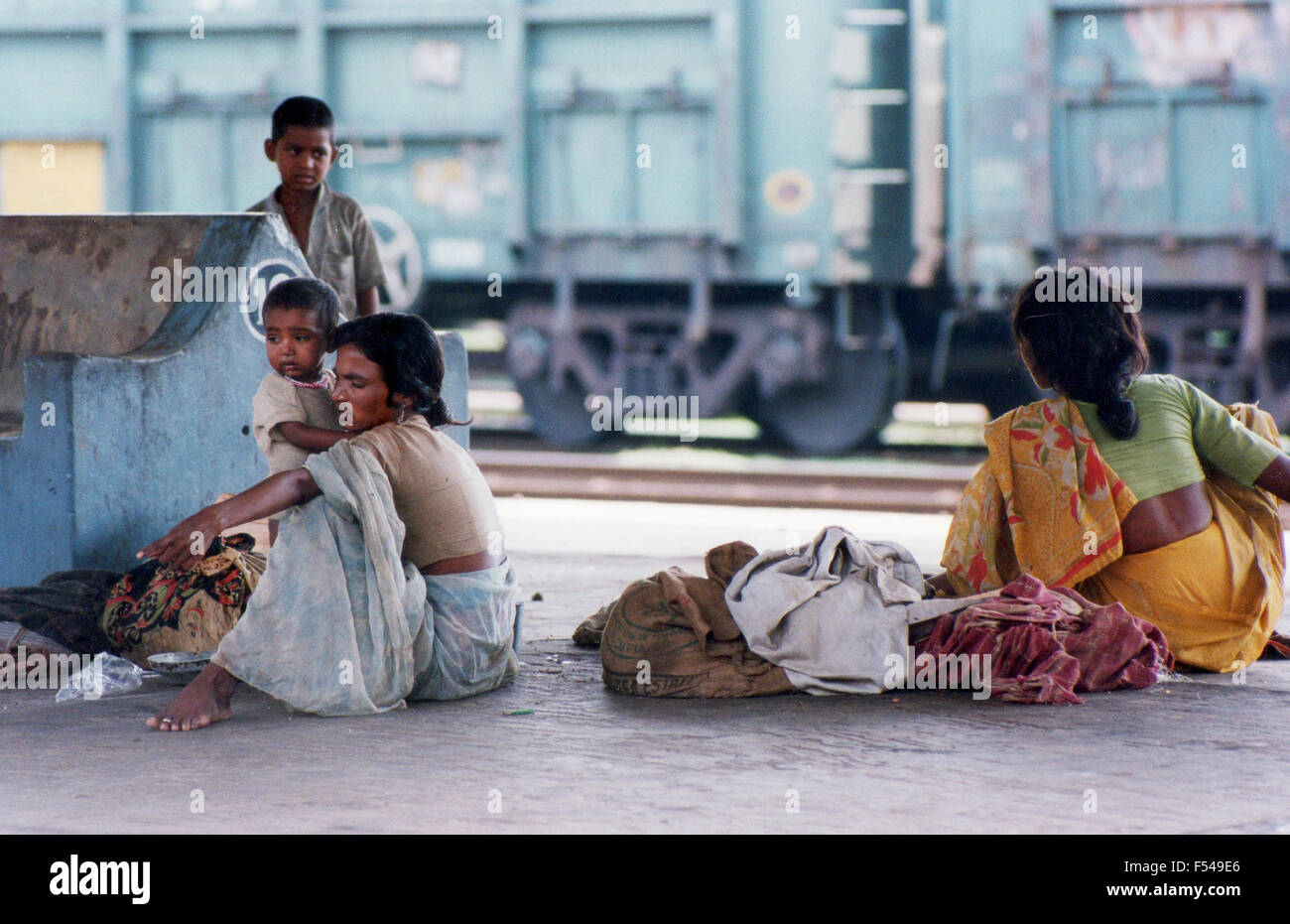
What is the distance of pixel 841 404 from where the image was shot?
10.7 metres

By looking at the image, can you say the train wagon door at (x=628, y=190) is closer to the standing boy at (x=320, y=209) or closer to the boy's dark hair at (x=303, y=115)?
the standing boy at (x=320, y=209)

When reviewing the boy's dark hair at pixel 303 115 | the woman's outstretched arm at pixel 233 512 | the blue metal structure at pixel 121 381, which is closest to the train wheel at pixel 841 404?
the blue metal structure at pixel 121 381

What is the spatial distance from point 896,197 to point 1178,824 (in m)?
7.49

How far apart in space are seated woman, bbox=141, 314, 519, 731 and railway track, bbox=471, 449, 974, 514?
4.78 metres

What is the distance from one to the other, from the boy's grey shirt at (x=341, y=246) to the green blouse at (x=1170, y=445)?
2639 millimetres

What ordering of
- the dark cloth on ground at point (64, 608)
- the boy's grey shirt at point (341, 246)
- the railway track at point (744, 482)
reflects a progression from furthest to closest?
the railway track at point (744, 482)
the boy's grey shirt at point (341, 246)
the dark cloth on ground at point (64, 608)

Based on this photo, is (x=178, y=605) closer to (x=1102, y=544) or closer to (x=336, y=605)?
(x=336, y=605)

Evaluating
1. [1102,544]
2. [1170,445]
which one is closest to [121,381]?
[1102,544]

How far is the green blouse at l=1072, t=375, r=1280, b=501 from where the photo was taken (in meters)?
4.56

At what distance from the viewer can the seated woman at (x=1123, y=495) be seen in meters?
4.51

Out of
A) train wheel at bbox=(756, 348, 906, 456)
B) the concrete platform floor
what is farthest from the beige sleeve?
train wheel at bbox=(756, 348, 906, 456)

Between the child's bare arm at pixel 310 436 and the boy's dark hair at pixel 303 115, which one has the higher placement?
the boy's dark hair at pixel 303 115

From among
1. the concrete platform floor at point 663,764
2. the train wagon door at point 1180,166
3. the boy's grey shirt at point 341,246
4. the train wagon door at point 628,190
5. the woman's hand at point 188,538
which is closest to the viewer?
the concrete platform floor at point 663,764

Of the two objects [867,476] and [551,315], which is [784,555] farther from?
[551,315]
